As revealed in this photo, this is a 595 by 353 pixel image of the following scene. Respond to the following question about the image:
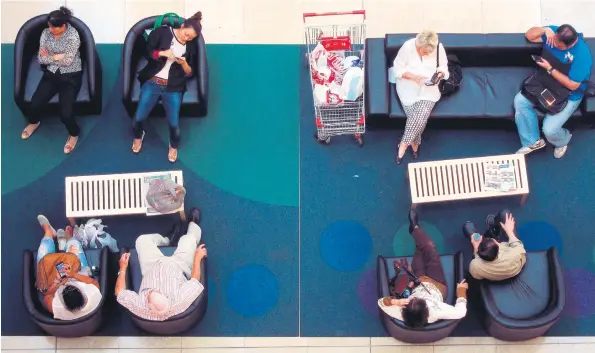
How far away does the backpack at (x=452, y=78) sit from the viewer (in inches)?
274

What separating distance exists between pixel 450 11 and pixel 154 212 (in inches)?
148

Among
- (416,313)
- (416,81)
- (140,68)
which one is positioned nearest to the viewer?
(416,313)

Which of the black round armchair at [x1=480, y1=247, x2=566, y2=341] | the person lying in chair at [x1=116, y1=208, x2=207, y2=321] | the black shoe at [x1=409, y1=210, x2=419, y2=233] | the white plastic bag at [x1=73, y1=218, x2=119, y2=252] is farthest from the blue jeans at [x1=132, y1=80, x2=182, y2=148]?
the black round armchair at [x1=480, y1=247, x2=566, y2=341]

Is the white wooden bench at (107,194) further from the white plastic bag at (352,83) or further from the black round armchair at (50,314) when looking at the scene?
the white plastic bag at (352,83)

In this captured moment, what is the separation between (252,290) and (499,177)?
8.55 ft

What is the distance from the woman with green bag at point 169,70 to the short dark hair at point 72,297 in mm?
1846

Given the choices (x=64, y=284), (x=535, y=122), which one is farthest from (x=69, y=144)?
(x=535, y=122)

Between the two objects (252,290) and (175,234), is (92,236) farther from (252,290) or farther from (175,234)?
(252,290)

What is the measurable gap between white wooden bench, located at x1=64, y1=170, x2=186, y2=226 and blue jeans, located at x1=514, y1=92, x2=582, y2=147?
3.33m

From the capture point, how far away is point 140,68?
→ 7309mm

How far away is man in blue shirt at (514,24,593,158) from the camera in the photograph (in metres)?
6.66

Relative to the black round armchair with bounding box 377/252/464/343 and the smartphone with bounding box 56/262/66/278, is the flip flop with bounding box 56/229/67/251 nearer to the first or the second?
→ the smartphone with bounding box 56/262/66/278

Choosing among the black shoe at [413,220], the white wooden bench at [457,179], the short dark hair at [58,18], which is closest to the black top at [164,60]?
the short dark hair at [58,18]

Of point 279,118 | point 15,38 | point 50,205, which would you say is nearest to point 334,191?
point 279,118
